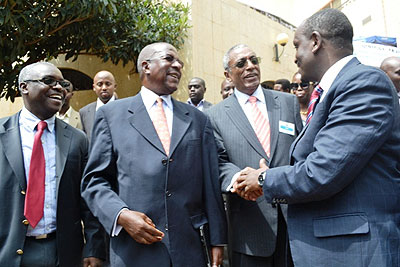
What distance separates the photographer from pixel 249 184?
8.02ft

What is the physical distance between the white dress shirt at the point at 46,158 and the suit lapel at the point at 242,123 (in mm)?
1428

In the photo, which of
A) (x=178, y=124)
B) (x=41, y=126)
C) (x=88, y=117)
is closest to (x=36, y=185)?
(x=41, y=126)

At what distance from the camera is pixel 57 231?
2621 millimetres

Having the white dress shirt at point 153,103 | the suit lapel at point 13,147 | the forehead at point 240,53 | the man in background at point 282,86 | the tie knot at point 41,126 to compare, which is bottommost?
the suit lapel at point 13,147

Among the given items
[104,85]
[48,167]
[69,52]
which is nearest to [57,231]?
[48,167]

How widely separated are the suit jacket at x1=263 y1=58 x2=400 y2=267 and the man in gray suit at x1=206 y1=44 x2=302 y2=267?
2.22 ft

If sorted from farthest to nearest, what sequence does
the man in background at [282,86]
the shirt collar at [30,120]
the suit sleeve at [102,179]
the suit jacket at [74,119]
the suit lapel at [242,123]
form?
the man in background at [282,86], the suit jacket at [74,119], the suit lapel at [242,123], the shirt collar at [30,120], the suit sleeve at [102,179]

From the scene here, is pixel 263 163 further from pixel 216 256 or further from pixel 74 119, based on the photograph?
pixel 74 119

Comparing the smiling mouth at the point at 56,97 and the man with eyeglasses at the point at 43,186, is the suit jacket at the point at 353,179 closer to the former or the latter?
the man with eyeglasses at the point at 43,186

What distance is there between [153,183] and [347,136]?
4.09ft

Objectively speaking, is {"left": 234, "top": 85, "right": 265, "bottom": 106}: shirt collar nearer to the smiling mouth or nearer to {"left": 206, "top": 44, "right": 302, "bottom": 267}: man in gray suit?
{"left": 206, "top": 44, "right": 302, "bottom": 267}: man in gray suit

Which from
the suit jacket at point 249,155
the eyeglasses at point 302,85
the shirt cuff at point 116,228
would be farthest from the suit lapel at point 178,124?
the eyeglasses at point 302,85

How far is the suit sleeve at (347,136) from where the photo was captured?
185 cm

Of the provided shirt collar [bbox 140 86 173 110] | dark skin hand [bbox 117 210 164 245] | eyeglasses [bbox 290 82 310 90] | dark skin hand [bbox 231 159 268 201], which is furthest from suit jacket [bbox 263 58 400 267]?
eyeglasses [bbox 290 82 310 90]
